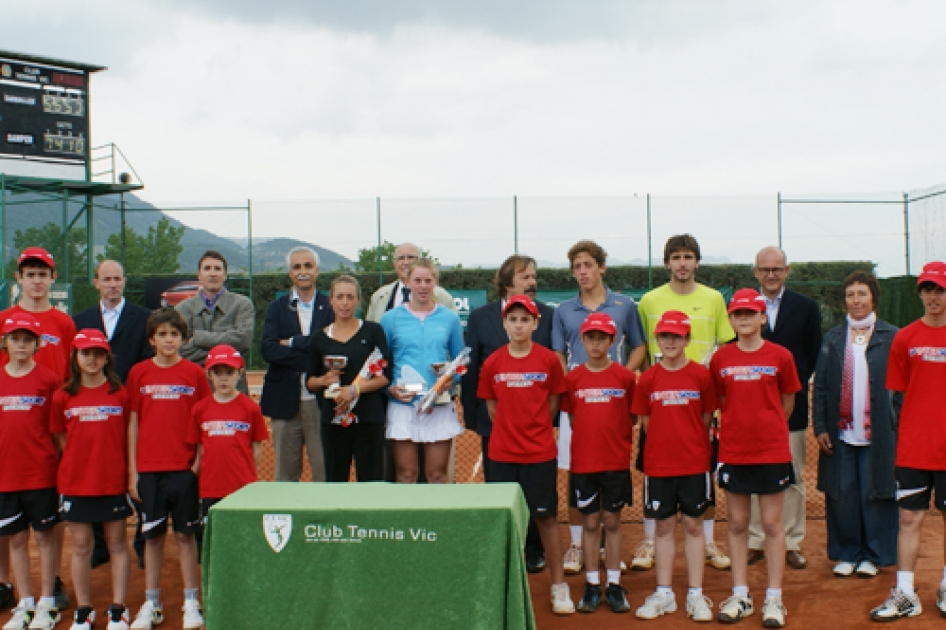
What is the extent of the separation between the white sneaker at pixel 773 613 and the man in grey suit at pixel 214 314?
3.30 meters

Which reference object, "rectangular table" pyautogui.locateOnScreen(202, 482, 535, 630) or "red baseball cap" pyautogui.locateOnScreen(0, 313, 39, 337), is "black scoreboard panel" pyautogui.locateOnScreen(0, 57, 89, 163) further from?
"rectangular table" pyautogui.locateOnScreen(202, 482, 535, 630)

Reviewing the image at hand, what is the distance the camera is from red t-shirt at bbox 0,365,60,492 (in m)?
4.45

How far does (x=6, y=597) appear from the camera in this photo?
4758 millimetres

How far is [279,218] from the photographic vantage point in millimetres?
19188

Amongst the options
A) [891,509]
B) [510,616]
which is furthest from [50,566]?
[891,509]

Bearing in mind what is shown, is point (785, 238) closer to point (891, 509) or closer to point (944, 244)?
point (944, 244)

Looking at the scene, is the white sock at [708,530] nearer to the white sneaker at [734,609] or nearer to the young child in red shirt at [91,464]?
the white sneaker at [734,609]

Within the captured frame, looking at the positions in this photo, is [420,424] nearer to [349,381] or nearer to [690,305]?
[349,381]

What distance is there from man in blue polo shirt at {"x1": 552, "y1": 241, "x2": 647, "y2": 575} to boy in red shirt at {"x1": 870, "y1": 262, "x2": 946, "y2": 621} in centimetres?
148

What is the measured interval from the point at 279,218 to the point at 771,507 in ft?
53.2

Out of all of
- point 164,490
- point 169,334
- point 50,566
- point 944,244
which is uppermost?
point 944,244

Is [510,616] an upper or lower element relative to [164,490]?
lower

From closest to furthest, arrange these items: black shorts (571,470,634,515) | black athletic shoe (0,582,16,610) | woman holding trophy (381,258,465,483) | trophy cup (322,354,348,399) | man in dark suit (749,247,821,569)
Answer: black shorts (571,470,634,515), black athletic shoe (0,582,16,610), trophy cup (322,354,348,399), woman holding trophy (381,258,465,483), man in dark suit (749,247,821,569)

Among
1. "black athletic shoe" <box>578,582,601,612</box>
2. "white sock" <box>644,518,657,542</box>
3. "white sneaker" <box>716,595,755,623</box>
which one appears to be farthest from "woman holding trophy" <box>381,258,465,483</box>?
"white sneaker" <box>716,595,755,623</box>
